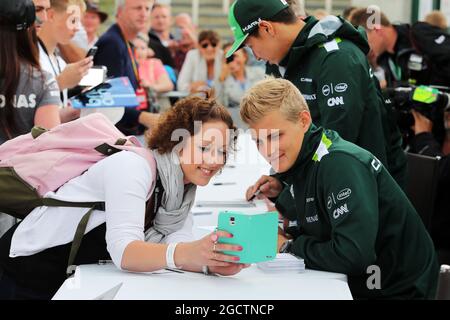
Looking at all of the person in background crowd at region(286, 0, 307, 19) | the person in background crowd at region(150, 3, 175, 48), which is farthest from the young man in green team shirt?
the person in background crowd at region(150, 3, 175, 48)

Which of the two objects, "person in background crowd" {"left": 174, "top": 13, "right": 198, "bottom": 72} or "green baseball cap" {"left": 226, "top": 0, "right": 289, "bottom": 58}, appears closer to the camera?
"green baseball cap" {"left": 226, "top": 0, "right": 289, "bottom": 58}

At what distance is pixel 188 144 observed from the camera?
2447 mm

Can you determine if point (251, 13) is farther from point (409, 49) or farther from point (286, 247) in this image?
point (409, 49)

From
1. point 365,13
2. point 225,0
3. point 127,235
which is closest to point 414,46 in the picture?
point 365,13

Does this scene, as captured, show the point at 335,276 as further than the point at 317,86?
No

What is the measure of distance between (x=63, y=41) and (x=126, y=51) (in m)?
0.95

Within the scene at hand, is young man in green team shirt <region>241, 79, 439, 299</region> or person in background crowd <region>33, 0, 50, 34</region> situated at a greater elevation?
person in background crowd <region>33, 0, 50, 34</region>

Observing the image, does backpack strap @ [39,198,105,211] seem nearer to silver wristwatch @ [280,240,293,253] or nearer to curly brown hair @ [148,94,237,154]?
curly brown hair @ [148,94,237,154]

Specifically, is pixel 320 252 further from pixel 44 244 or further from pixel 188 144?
pixel 44 244

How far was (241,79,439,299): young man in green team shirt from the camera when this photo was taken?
2.34 m

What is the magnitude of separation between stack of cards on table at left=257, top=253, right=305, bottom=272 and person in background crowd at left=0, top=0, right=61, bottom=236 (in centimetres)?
152

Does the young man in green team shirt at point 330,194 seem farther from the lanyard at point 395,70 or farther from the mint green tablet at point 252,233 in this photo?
the lanyard at point 395,70
